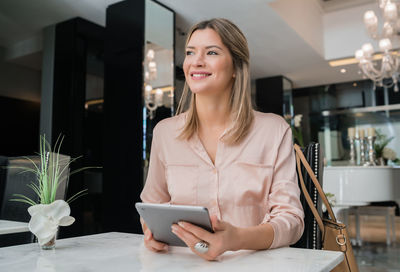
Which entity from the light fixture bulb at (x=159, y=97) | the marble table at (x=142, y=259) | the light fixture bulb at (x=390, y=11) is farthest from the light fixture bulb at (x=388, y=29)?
the marble table at (x=142, y=259)

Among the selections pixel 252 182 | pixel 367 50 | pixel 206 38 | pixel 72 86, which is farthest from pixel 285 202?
pixel 367 50

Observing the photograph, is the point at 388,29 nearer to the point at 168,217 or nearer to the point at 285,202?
the point at 285,202

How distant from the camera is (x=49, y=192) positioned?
1.01 m

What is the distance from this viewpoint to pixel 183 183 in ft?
3.92

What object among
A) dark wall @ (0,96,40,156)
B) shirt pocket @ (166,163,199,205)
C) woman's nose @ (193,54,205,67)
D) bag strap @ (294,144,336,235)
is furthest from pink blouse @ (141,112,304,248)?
dark wall @ (0,96,40,156)

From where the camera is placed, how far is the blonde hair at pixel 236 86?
1211 mm

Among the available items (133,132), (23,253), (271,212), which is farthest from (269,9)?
(23,253)

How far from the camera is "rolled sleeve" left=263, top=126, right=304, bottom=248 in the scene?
980 mm

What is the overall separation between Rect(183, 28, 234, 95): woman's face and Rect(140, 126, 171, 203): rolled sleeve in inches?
10.8

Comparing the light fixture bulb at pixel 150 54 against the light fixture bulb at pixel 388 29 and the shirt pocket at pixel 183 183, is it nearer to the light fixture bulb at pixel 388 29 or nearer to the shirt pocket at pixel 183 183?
the light fixture bulb at pixel 388 29

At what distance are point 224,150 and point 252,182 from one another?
0.45 ft

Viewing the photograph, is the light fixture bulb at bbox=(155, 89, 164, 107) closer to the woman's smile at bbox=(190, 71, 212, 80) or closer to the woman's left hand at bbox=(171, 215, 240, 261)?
the woman's smile at bbox=(190, 71, 212, 80)

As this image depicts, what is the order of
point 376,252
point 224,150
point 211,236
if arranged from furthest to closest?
point 376,252
point 224,150
point 211,236

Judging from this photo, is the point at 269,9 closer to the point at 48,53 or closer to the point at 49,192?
the point at 48,53
